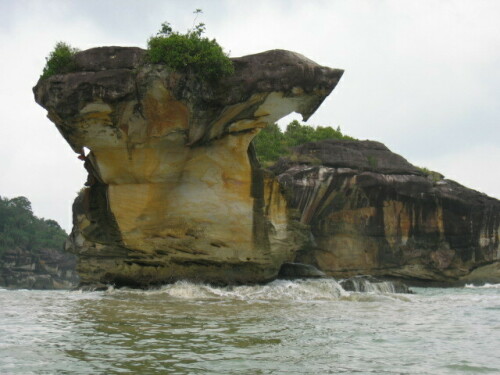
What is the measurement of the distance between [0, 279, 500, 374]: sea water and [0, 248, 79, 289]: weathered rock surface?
1956 inches

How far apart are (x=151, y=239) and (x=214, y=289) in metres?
2.08

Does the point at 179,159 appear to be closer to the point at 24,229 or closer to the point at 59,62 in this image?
the point at 59,62

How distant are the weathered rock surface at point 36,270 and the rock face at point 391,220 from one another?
127ft

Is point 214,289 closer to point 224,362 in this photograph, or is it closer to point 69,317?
point 69,317

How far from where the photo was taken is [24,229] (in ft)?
219

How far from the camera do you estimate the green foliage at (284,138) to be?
94.4 feet

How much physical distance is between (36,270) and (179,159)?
161 ft

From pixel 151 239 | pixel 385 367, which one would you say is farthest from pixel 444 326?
pixel 151 239

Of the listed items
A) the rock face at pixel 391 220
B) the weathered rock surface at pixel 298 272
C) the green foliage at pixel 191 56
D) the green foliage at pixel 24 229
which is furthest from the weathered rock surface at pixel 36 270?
the green foliage at pixel 191 56

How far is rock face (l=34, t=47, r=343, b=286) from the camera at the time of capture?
12.5 m

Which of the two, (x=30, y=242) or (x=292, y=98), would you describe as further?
(x=30, y=242)

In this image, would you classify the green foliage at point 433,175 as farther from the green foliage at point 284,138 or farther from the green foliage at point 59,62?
the green foliage at point 59,62

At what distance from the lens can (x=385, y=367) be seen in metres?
4.56

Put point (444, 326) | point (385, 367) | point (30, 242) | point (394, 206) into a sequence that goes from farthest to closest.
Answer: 1. point (30, 242)
2. point (394, 206)
3. point (444, 326)
4. point (385, 367)
